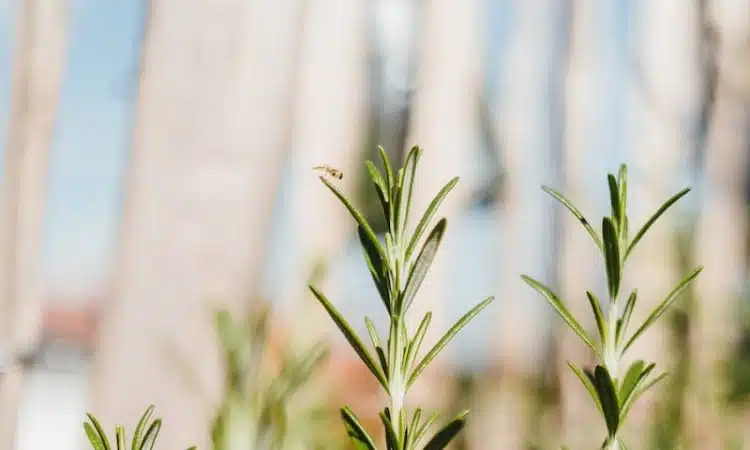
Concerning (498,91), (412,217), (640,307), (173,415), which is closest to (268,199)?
(173,415)

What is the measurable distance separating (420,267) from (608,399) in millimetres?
41

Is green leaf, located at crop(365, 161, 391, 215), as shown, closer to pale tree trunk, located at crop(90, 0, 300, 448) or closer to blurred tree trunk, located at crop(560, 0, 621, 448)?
pale tree trunk, located at crop(90, 0, 300, 448)

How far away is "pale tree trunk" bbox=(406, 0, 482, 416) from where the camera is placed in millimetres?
981

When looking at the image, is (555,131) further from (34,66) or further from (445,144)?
(34,66)

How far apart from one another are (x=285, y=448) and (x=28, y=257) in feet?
1.53

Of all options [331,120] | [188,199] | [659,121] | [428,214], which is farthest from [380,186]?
[659,121]

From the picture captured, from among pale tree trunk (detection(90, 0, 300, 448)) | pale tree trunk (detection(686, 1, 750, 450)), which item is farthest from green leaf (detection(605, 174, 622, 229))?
pale tree trunk (detection(686, 1, 750, 450))

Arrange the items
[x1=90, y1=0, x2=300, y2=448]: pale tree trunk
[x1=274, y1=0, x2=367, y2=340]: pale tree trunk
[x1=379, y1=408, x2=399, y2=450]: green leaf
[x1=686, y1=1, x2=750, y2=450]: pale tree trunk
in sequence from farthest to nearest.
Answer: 1. [x1=686, y1=1, x2=750, y2=450]: pale tree trunk
2. [x1=274, y1=0, x2=367, y2=340]: pale tree trunk
3. [x1=90, y1=0, x2=300, y2=448]: pale tree trunk
4. [x1=379, y1=408, x2=399, y2=450]: green leaf

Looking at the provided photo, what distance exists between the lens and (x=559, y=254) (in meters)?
1.16

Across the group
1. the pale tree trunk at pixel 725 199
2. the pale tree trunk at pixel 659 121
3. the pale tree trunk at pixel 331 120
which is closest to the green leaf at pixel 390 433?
the pale tree trunk at pixel 331 120

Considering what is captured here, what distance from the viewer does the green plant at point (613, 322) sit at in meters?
0.14

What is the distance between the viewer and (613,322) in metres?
0.16

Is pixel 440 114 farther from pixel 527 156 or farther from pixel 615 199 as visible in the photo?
pixel 615 199

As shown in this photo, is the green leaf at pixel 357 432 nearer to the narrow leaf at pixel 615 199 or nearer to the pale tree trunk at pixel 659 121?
the narrow leaf at pixel 615 199
